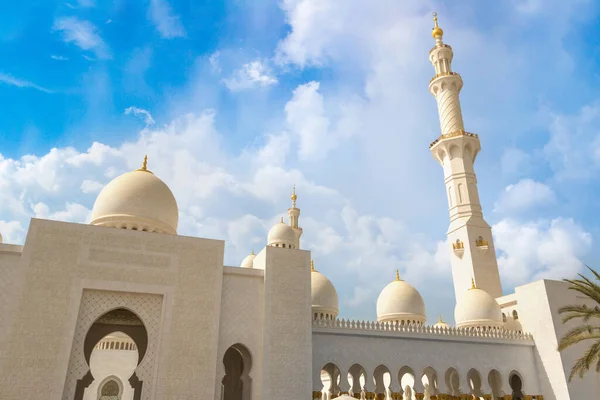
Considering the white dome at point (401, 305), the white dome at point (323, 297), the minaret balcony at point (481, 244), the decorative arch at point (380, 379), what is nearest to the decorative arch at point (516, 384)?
the white dome at point (401, 305)

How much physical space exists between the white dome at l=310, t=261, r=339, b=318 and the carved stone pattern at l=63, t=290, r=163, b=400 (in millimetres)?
8188

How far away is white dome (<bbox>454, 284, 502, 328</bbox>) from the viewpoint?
18.5m

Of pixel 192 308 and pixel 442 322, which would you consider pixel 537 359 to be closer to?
pixel 442 322

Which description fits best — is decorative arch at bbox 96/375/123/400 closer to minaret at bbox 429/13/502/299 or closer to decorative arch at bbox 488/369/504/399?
decorative arch at bbox 488/369/504/399

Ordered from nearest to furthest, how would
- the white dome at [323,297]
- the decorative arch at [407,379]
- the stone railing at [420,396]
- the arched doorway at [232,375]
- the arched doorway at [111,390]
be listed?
1. the stone railing at [420,396]
2. the decorative arch at [407,379]
3. the arched doorway at [232,375]
4. the arched doorway at [111,390]
5. the white dome at [323,297]

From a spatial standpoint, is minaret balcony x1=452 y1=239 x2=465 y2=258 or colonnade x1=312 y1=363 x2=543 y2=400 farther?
minaret balcony x1=452 y1=239 x2=465 y2=258

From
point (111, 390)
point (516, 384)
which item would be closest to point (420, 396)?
point (516, 384)

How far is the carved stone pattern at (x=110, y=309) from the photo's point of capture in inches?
452

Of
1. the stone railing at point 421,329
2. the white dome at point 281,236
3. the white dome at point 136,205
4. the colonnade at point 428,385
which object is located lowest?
the colonnade at point 428,385

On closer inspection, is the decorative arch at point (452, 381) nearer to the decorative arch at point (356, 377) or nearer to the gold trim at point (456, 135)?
the decorative arch at point (356, 377)

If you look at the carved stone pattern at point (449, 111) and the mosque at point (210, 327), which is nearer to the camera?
the mosque at point (210, 327)

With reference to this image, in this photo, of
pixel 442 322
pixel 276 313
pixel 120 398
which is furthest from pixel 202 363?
pixel 442 322

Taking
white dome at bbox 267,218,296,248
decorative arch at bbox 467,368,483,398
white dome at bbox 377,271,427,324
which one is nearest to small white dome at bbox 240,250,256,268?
white dome at bbox 267,218,296,248

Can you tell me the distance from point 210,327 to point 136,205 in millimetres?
4632
